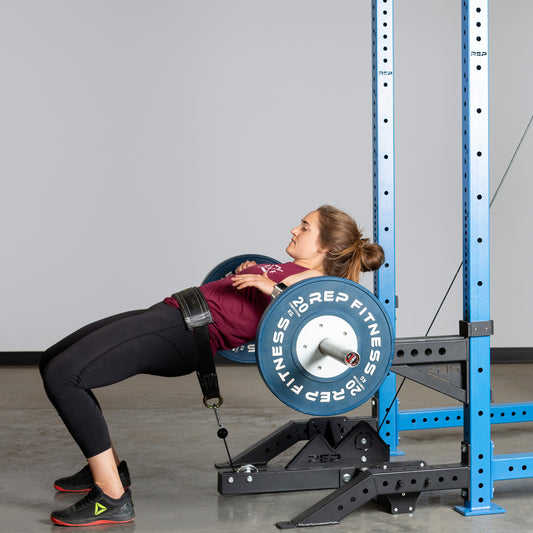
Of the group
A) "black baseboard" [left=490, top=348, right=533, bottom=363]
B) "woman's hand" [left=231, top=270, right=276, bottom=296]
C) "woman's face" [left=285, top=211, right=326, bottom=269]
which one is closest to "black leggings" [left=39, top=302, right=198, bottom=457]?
"woman's hand" [left=231, top=270, right=276, bottom=296]

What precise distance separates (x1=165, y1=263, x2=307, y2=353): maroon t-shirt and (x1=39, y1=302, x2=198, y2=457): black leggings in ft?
A: 0.32

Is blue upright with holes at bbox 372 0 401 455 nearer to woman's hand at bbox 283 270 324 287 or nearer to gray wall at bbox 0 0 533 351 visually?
woman's hand at bbox 283 270 324 287

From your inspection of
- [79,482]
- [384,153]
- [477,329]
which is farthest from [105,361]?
[384,153]

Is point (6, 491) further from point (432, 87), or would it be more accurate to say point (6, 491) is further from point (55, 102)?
point (432, 87)

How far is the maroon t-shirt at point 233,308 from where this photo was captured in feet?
8.20

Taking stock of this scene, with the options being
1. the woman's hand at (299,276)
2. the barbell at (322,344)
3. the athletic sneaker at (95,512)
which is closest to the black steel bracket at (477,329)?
the barbell at (322,344)

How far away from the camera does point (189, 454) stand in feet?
10.6

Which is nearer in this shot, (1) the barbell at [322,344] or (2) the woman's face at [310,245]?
(1) the barbell at [322,344]

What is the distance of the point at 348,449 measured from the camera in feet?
9.16

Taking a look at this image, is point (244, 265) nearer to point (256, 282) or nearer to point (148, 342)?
point (256, 282)

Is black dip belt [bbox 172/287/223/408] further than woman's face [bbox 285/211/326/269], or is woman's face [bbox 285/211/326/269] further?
woman's face [bbox 285/211/326/269]

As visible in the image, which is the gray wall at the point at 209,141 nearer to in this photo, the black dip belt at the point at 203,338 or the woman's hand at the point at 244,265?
the woman's hand at the point at 244,265

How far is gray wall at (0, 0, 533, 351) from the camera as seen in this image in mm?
5270

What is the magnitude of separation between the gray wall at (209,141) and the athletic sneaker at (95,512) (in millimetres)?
3001
